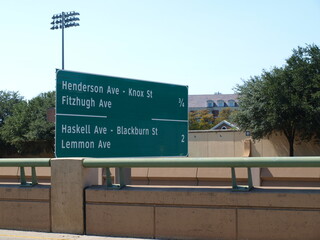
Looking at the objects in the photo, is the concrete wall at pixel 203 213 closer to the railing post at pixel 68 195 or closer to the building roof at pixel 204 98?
the railing post at pixel 68 195

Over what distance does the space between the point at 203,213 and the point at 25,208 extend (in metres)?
3.20

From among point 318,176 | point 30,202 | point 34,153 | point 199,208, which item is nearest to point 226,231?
point 199,208

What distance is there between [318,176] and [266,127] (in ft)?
103

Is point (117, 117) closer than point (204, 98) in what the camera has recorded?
Yes

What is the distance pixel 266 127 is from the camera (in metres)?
41.8

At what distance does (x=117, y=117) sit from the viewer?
10.6 meters

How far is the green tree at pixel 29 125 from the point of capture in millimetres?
56594

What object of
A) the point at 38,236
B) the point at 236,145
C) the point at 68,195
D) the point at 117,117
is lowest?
the point at 38,236

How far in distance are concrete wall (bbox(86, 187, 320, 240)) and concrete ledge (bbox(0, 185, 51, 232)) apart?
32.7 inches

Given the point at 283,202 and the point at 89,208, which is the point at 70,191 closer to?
the point at 89,208

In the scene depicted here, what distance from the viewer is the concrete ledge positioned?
8.15 m

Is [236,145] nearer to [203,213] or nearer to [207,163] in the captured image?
[203,213]

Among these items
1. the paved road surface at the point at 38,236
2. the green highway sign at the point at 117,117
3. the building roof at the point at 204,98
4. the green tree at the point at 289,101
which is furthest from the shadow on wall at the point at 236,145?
the building roof at the point at 204,98

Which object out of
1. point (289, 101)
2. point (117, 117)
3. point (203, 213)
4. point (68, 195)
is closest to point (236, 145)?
point (289, 101)
